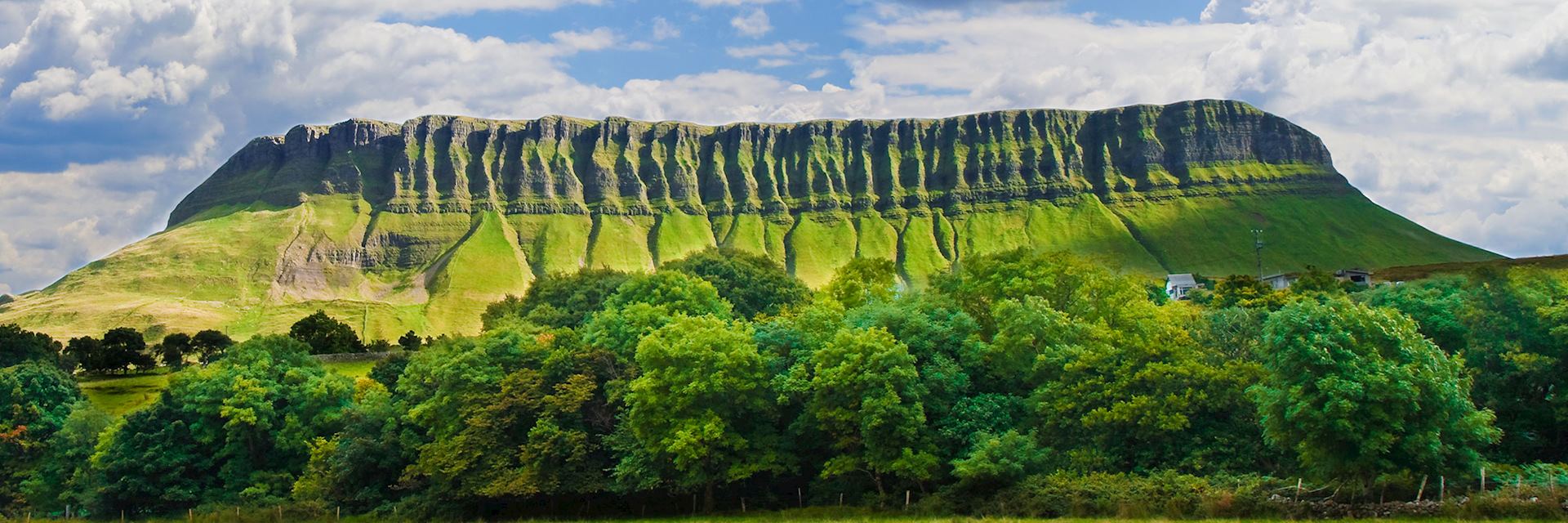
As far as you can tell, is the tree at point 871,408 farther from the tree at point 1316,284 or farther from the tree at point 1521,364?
the tree at point 1316,284

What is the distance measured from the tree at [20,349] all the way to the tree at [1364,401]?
106m

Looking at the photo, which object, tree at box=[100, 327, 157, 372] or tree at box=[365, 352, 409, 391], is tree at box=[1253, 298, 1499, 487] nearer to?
tree at box=[365, 352, 409, 391]

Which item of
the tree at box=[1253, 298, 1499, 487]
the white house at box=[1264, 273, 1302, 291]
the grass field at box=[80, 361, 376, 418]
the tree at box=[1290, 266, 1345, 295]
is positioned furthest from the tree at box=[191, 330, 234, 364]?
the tree at box=[1253, 298, 1499, 487]

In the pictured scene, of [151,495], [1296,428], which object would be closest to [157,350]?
[151,495]

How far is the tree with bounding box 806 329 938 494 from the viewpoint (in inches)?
2359

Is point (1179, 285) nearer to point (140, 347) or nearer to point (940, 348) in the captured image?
point (940, 348)

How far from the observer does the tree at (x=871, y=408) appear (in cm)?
5991

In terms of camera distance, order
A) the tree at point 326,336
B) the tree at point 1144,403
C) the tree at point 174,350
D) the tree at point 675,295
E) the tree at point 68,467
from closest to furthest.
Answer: the tree at point 1144,403
the tree at point 68,467
the tree at point 675,295
the tree at point 174,350
the tree at point 326,336

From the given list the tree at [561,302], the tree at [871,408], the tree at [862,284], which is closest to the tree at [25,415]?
A: the tree at [561,302]

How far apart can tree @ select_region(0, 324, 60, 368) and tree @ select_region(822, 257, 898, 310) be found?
72.3 m

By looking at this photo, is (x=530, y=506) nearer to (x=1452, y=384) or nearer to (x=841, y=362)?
(x=841, y=362)

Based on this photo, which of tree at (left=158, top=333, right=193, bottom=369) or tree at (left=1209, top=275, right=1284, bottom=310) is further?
tree at (left=158, top=333, right=193, bottom=369)

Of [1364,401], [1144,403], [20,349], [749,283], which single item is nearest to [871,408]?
[1144,403]

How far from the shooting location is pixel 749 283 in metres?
113
